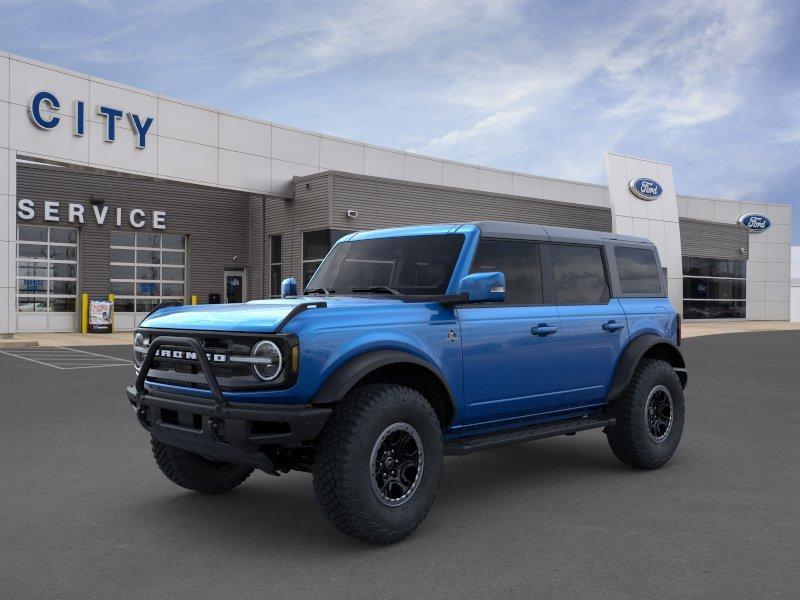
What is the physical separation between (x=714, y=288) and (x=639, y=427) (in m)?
39.6

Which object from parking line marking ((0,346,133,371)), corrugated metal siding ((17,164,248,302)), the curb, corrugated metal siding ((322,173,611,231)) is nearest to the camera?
parking line marking ((0,346,133,371))

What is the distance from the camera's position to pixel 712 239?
42625 mm

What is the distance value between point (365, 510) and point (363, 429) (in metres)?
0.43

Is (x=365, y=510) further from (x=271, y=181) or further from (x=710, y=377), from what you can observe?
(x=271, y=181)

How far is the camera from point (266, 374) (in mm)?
4176

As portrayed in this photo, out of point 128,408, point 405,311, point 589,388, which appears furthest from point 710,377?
point 405,311

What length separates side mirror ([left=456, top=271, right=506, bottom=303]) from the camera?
15.5 ft

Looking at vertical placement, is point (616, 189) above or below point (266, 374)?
above

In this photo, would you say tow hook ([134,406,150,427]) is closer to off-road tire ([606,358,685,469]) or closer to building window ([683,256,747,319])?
off-road tire ([606,358,685,469])

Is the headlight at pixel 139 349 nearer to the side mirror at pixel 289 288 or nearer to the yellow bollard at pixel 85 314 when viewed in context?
the side mirror at pixel 289 288

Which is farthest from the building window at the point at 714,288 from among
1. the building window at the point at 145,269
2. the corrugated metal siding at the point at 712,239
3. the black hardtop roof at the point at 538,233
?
the black hardtop roof at the point at 538,233

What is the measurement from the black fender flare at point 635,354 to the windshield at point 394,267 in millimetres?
1765

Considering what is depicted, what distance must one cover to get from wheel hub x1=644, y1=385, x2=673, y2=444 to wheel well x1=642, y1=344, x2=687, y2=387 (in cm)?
32

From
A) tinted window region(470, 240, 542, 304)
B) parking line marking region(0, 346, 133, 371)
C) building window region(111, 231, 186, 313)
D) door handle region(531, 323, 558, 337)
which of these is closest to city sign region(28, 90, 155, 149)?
building window region(111, 231, 186, 313)
